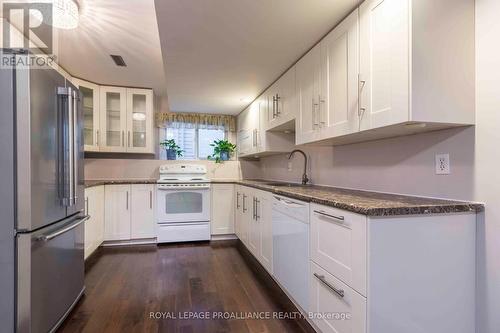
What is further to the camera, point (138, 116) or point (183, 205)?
point (138, 116)

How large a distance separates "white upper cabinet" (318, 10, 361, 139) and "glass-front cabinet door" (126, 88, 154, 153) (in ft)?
9.69

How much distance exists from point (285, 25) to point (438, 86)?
103 cm

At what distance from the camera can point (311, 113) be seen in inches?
87.5

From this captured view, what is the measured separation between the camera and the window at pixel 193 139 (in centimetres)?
468

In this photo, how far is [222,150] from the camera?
4645mm

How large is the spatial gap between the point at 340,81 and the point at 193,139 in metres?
3.41

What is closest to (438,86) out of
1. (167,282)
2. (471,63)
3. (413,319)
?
(471,63)

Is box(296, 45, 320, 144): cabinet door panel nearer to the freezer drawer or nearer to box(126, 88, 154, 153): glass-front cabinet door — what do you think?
the freezer drawer

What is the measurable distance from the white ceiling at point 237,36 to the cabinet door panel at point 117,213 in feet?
5.30

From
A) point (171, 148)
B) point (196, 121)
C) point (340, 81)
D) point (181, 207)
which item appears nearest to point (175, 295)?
point (181, 207)

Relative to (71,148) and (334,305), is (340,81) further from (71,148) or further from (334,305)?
(71,148)

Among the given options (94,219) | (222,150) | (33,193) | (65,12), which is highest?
(65,12)

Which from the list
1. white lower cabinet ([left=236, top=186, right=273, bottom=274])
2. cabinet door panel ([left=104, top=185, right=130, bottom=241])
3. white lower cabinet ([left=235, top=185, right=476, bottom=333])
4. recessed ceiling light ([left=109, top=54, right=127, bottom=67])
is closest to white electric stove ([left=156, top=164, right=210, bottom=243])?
cabinet door panel ([left=104, top=185, right=130, bottom=241])

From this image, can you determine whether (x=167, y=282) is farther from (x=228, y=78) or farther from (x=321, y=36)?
(x=321, y=36)
